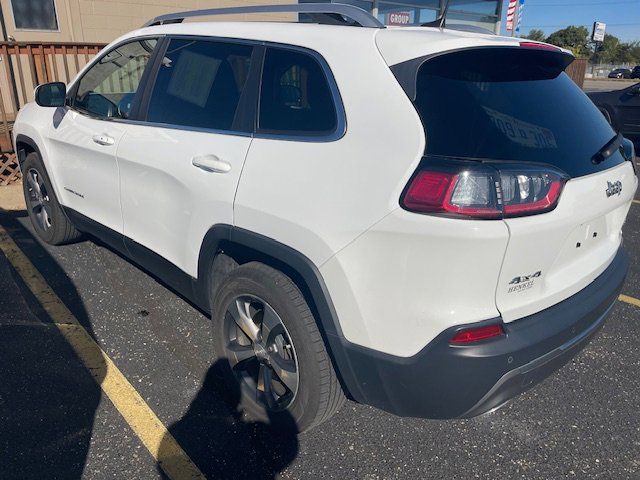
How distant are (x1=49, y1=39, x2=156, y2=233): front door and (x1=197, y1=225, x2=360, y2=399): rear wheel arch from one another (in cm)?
104

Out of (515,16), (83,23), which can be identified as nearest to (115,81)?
(83,23)

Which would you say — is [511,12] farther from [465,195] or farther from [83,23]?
[465,195]

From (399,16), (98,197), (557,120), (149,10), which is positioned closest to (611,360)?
(557,120)

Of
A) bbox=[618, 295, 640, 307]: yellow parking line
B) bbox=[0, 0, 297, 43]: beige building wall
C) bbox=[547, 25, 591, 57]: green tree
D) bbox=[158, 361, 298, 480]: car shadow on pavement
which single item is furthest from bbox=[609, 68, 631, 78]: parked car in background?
bbox=[158, 361, 298, 480]: car shadow on pavement

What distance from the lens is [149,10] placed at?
1030 cm

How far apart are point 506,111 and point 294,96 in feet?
2.92

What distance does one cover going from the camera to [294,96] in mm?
2336

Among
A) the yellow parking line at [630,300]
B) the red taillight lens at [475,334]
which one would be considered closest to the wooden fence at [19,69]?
the red taillight lens at [475,334]

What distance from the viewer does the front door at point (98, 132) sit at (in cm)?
333

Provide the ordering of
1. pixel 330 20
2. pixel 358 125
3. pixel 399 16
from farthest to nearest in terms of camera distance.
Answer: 1. pixel 399 16
2. pixel 330 20
3. pixel 358 125

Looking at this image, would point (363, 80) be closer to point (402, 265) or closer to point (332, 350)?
point (402, 265)

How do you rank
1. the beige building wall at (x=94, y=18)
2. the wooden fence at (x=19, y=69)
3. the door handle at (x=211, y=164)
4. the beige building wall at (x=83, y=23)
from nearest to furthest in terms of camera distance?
the door handle at (x=211, y=164)
the wooden fence at (x=19, y=69)
the beige building wall at (x=83, y=23)
the beige building wall at (x=94, y=18)

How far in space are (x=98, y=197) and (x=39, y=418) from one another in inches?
60.1

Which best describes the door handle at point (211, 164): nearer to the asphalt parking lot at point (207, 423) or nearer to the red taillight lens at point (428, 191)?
the red taillight lens at point (428, 191)
